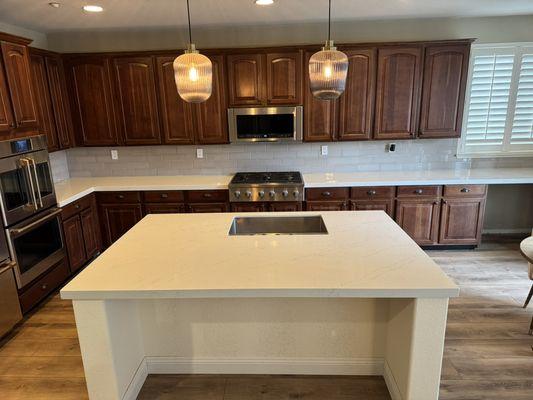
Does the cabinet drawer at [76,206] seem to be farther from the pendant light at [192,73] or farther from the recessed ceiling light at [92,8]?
the pendant light at [192,73]

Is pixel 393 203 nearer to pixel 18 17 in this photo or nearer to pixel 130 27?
pixel 130 27

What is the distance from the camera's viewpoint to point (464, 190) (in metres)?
3.86

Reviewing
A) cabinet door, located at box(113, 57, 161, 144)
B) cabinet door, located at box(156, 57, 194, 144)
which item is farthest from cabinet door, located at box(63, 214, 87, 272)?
cabinet door, located at box(156, 57, 194, 144)

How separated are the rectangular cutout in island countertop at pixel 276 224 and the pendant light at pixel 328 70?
0.92m

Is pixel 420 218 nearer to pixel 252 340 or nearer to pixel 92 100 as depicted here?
pixel 252 340

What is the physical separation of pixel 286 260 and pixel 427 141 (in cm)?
320

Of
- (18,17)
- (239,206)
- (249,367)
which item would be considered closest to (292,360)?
(249,367)

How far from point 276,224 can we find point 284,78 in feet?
6.54

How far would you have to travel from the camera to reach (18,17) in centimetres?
335

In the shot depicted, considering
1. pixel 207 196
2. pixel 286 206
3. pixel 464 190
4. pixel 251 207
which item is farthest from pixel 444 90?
pixel 207 196

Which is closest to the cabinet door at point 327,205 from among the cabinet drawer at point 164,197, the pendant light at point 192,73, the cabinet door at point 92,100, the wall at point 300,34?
the cabinet drawer at point 164,197

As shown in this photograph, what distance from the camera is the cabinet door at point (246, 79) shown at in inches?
152

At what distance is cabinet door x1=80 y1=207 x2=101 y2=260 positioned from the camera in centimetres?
381

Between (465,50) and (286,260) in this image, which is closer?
(286,260)
